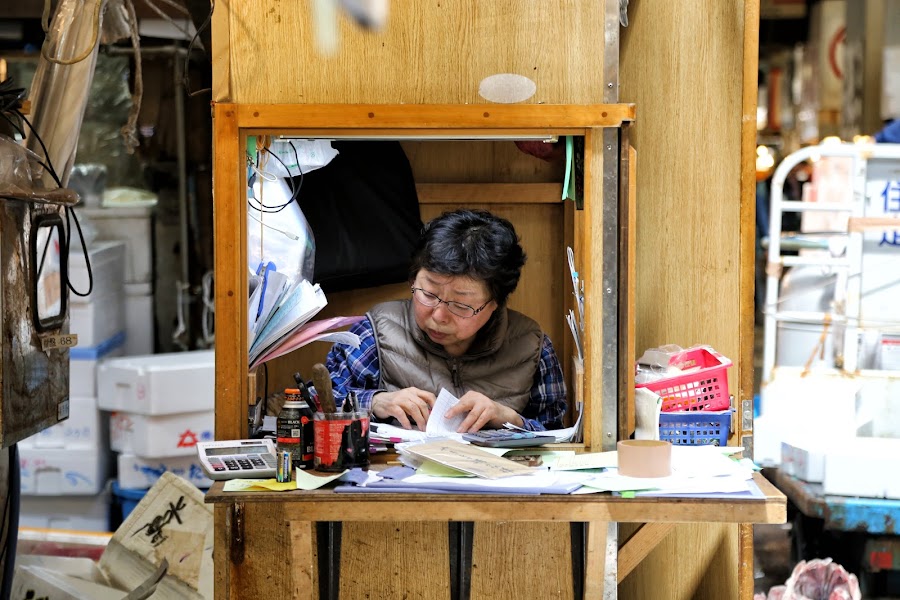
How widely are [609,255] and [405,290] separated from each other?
1.30 m

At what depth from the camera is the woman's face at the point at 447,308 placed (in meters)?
3.33

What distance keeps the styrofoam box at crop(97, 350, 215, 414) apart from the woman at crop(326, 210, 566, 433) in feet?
5.77

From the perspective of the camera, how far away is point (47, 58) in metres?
3.02

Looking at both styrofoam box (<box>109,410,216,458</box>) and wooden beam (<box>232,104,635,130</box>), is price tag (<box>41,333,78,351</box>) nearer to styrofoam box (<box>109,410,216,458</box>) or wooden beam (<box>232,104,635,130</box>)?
wooden beam (<box>232,104,635,130</box>)

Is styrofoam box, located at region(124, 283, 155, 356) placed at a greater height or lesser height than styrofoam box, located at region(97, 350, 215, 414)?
greater

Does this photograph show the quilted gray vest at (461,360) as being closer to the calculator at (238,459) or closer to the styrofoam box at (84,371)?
the calculator at (238,459)

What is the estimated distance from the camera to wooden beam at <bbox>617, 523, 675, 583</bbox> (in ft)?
9.05

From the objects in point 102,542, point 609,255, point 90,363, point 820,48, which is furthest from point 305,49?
point 820,48

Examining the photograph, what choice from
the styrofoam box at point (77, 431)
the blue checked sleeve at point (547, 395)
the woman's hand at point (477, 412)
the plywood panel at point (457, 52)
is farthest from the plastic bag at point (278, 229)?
the styrofoam box at point (77, 431)

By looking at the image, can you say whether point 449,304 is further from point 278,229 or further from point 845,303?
point 845,303

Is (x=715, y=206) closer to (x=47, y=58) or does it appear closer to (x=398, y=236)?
(x=398, y=236)

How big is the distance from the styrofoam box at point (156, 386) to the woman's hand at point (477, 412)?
217cm

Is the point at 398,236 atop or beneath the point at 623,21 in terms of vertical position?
beneath

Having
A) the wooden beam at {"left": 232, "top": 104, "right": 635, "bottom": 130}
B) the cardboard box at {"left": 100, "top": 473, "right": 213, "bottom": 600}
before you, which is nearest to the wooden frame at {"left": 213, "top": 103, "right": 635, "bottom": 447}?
the wooden beam at {"left": 232, "top": 104, "right": 635, "bottom": 130}
